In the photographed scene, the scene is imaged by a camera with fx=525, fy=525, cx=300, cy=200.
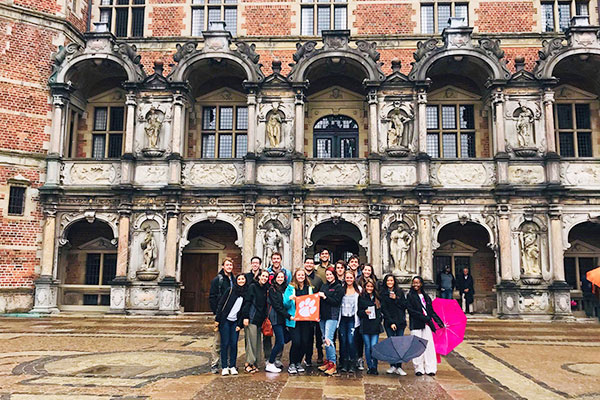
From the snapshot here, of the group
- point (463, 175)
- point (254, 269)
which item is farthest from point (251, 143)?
point (254, 269)

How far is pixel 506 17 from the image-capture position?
1942cm

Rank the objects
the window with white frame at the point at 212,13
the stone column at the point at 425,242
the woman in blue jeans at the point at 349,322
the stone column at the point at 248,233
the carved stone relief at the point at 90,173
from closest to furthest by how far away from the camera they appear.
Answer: the woman in blue jeans at the point at 349,322 < the stone column at the point at 425,242 < the stone column at the point at 248,233 < the carved stone relief at the point at 90,173 < the window with white frame at the point at 212,13

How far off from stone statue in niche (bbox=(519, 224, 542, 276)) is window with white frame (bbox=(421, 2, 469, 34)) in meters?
8.38

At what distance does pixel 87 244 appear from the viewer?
59.4ft

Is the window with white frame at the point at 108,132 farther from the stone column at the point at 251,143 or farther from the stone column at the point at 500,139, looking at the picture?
the stone column at the point at 500,139

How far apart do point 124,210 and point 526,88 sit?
13.5m

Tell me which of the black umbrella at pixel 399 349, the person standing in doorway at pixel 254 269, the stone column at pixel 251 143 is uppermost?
the stone column at pixel 251 143

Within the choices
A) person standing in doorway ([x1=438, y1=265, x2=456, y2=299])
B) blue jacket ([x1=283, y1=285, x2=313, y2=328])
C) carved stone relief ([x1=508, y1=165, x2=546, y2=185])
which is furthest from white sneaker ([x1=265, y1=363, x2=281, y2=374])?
carved stone relief ([x1=508, y1=165, x2=546, y2=185])

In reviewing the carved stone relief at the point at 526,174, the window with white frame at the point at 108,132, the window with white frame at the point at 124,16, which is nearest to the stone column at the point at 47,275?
the window with white frame at the point at 108,132

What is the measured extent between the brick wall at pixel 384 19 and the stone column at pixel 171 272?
31.9 ft

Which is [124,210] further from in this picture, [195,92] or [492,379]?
[492,379]

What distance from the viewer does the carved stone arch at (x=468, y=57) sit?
16.8 metres

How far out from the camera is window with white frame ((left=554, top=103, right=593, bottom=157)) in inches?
717

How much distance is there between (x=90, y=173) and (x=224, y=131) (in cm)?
477
